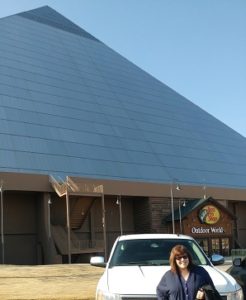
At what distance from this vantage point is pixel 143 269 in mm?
7773

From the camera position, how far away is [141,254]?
8.62 m

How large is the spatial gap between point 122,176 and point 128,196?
170cm

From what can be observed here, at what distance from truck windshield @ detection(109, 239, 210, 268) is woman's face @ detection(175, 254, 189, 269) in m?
2.29

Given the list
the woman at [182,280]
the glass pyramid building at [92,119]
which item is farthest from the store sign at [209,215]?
the woman at [182,280]

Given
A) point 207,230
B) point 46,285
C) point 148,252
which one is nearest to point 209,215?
point 207,230

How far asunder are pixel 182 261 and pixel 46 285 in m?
11.0

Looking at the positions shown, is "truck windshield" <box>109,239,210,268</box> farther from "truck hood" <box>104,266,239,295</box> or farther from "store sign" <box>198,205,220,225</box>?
"store sign" <box>198,205,220,225</box>

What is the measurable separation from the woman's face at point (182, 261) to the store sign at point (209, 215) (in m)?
40.3

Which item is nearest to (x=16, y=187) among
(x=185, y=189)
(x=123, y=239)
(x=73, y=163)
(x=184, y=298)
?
(x=73, y=163)

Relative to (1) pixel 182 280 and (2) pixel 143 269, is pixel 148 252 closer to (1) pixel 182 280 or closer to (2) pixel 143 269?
(2) pixel 143 269

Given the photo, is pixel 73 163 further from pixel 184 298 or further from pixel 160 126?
pixel 184 298

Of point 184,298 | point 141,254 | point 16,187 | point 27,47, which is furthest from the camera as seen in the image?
point 27,47

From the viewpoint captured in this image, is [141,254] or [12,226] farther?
[12,226]

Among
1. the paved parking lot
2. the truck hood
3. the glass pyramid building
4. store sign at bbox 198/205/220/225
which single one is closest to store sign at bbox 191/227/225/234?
store sign at bbox 198/205/220/225
